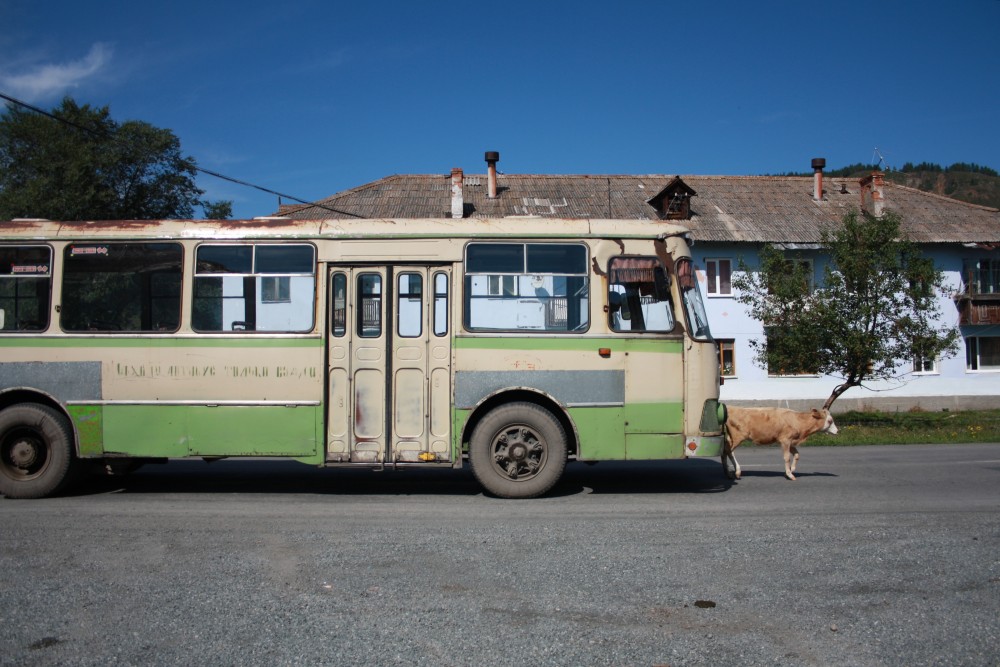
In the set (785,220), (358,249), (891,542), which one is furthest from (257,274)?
(785,220)

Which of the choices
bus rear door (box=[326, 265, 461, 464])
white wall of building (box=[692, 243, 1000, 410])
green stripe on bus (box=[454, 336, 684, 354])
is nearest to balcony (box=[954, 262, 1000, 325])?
white wall of building (box=[692, 243, 1000, 410])

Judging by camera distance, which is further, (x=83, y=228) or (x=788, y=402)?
(x=788, y=402)

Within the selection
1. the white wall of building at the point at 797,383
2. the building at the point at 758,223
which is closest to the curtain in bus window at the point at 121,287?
the building at the point at 758,223

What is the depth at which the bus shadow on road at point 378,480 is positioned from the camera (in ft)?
29.9

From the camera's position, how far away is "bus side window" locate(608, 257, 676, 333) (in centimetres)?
853

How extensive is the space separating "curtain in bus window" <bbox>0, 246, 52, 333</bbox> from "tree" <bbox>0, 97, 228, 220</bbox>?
27.2 metres

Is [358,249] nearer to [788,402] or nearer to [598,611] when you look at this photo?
[598,611]

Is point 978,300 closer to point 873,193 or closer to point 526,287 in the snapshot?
point 873,193

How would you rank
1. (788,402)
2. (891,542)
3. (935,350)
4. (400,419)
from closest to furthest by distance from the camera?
(891,542) → (400,419) → (935,350) → (788,402)

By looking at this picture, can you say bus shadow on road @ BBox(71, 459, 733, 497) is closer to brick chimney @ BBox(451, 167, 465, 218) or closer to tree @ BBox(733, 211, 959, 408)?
tree @ BBox(733, 211, 959, 408)

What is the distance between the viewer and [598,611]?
4.64 meters

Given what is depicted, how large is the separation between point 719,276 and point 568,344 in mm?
23530

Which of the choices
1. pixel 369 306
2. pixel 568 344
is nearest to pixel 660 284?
pixel 568 344

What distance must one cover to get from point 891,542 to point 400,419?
191 inches
